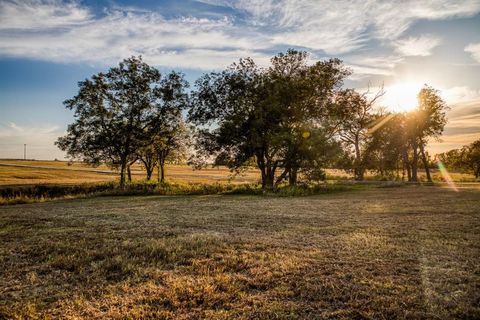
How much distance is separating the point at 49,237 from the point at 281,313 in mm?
8574

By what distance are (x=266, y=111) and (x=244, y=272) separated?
29.2 meters

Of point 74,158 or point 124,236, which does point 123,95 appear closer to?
point 74,158

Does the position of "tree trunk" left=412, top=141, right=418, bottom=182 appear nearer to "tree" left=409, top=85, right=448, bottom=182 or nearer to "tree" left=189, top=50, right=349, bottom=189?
"tree" left=409, top=85, right=448, bottom=182

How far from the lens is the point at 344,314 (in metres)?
4.68

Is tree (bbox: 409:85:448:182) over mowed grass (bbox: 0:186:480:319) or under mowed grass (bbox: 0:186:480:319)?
over

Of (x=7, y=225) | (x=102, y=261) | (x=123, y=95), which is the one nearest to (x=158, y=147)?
(x=123, y=95)

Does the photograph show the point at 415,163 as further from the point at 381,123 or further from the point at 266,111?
the point at 266,111


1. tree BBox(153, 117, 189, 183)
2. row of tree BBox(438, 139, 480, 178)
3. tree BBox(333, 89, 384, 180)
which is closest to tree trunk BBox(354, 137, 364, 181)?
tree BBox(333, 89, 384, 180)

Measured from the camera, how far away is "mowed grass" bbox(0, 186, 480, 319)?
16.0ft

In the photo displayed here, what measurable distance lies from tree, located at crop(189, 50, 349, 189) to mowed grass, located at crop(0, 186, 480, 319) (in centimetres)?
2350

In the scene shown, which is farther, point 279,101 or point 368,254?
point 279,101

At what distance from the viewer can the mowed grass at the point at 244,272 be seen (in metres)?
4.87

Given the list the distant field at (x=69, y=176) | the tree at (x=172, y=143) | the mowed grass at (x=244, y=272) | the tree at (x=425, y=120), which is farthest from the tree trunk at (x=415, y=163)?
the mowed grass at (x=244, y=272)

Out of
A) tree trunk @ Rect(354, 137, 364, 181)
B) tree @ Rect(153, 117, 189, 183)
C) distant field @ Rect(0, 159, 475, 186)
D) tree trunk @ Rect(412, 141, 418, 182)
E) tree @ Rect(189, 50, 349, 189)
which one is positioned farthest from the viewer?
distant field @ Rect(0, 159, 475, 186)
